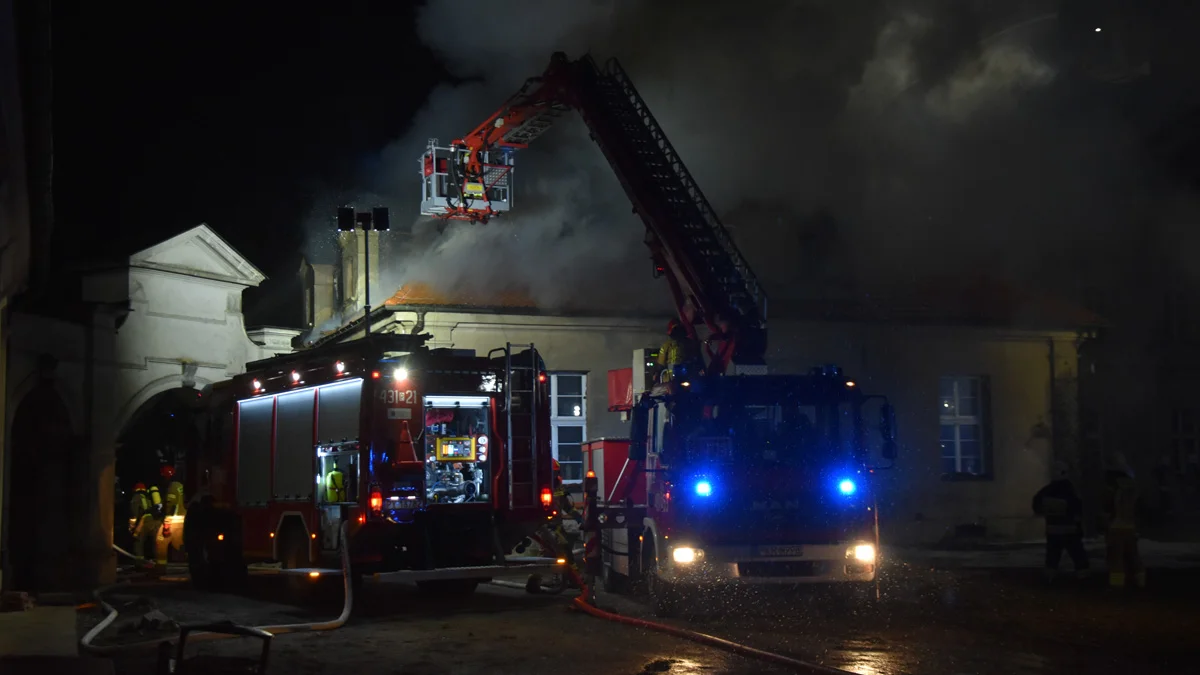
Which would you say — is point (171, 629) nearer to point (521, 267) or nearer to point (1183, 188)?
point (521, 267)

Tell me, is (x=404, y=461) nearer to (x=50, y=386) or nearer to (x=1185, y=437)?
(x=50, y=386)

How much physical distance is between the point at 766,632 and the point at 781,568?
97 cm

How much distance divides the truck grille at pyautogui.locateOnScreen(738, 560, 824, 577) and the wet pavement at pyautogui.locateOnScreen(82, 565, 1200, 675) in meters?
0.40

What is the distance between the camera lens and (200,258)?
723 inches

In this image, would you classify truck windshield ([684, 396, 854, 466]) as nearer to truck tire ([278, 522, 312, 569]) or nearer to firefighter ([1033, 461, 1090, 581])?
firefighter ([1033, 461, 1090, 581])

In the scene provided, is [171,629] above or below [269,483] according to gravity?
below

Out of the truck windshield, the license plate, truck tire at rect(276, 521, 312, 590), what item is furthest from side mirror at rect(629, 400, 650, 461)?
truck tire at rect(276, 521, 312, 590)

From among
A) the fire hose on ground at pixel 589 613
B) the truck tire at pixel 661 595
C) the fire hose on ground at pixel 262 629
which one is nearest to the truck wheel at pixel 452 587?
the fire hose on ground at pixel 589 613

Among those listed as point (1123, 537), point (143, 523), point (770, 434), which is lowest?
point (143, 523)

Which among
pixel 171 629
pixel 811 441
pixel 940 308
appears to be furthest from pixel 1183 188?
pixel 171 629

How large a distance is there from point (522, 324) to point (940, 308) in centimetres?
815

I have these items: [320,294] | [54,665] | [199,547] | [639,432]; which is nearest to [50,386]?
[199,547]

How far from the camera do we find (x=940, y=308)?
21.9 meters

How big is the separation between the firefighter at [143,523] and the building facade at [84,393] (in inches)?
97.6
